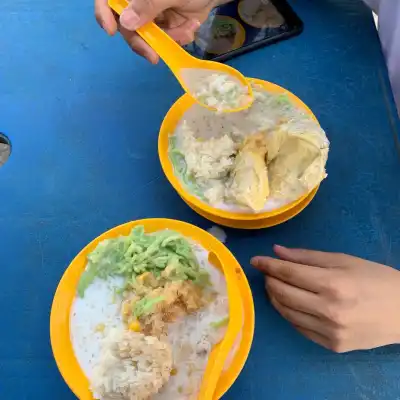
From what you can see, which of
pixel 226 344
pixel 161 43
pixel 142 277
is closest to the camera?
pixel 226 344

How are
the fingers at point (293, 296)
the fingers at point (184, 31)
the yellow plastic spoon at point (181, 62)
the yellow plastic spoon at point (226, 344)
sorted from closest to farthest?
the yellow plastic spoon at point (226, 344) → the fingers at point (293, 296) → the yellow plastic spoon at point (181, 62) → the fingers at point (184, 31)

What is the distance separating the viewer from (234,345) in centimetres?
66

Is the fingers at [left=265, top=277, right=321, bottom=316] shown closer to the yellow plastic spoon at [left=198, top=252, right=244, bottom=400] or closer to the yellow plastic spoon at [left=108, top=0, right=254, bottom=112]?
the yellow plastic spoon at [left=198, top=252, right=244, bottom=400]

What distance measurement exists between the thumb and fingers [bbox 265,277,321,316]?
47 cm

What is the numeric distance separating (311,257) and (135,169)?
362 mm

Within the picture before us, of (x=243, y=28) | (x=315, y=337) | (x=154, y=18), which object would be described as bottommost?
(x=315, y=337)

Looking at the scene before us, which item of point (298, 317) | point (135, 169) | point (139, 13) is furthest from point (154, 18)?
point (298, 317)

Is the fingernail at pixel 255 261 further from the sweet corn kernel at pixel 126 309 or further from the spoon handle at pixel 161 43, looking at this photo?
the spoon handle at pixel 161 43

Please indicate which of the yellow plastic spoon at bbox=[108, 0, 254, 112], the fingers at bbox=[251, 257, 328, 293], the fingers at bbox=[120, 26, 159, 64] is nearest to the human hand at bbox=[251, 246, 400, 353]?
the fingers at bbox=[251, 257, 328, 293]

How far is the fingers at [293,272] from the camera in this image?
70cm

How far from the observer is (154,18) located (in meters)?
0.82

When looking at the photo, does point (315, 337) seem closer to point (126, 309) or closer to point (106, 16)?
point (126, 309)

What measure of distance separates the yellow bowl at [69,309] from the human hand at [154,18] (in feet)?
1.04

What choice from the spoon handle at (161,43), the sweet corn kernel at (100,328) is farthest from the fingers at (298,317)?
the spoon handle at (161,43)
